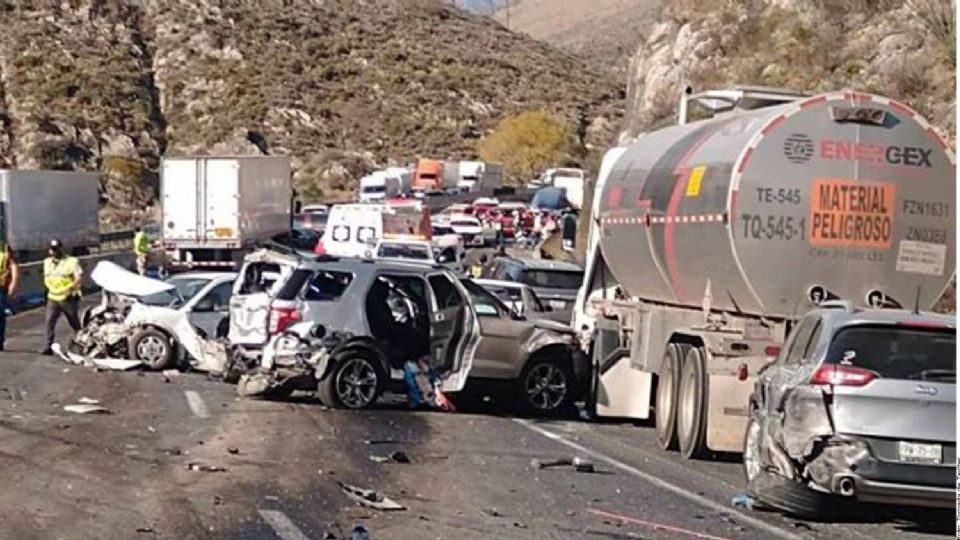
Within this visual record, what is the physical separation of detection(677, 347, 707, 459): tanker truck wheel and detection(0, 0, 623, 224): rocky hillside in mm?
67623

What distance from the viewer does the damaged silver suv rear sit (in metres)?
11.3

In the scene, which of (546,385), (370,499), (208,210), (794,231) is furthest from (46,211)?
(370,499)

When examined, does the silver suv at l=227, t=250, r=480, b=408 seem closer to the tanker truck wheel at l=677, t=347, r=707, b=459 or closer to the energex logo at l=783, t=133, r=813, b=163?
the tanker truck wheel at l=677, t=347, r=707, b=459

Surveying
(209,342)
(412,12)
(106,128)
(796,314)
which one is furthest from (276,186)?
(412,12)

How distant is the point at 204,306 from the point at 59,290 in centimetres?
292

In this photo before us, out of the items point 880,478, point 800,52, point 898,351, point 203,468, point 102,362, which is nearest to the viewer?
point 880,478

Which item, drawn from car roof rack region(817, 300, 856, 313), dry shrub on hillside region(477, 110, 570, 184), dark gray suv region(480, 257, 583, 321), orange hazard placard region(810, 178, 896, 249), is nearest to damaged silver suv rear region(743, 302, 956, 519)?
car roof rack region(817, 300, 856, 313)

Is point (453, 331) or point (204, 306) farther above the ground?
point (453, 331)

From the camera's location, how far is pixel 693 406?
15.3 metres

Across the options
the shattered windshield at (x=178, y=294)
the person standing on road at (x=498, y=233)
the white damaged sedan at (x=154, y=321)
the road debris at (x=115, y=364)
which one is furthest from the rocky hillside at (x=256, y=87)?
the road debris at (x=115, y=364)

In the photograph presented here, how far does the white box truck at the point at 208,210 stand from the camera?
147 ft

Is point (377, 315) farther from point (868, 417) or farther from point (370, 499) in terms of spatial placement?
point (868, 417)

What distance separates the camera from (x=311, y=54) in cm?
11019

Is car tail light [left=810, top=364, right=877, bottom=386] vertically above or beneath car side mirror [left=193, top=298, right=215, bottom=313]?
above
